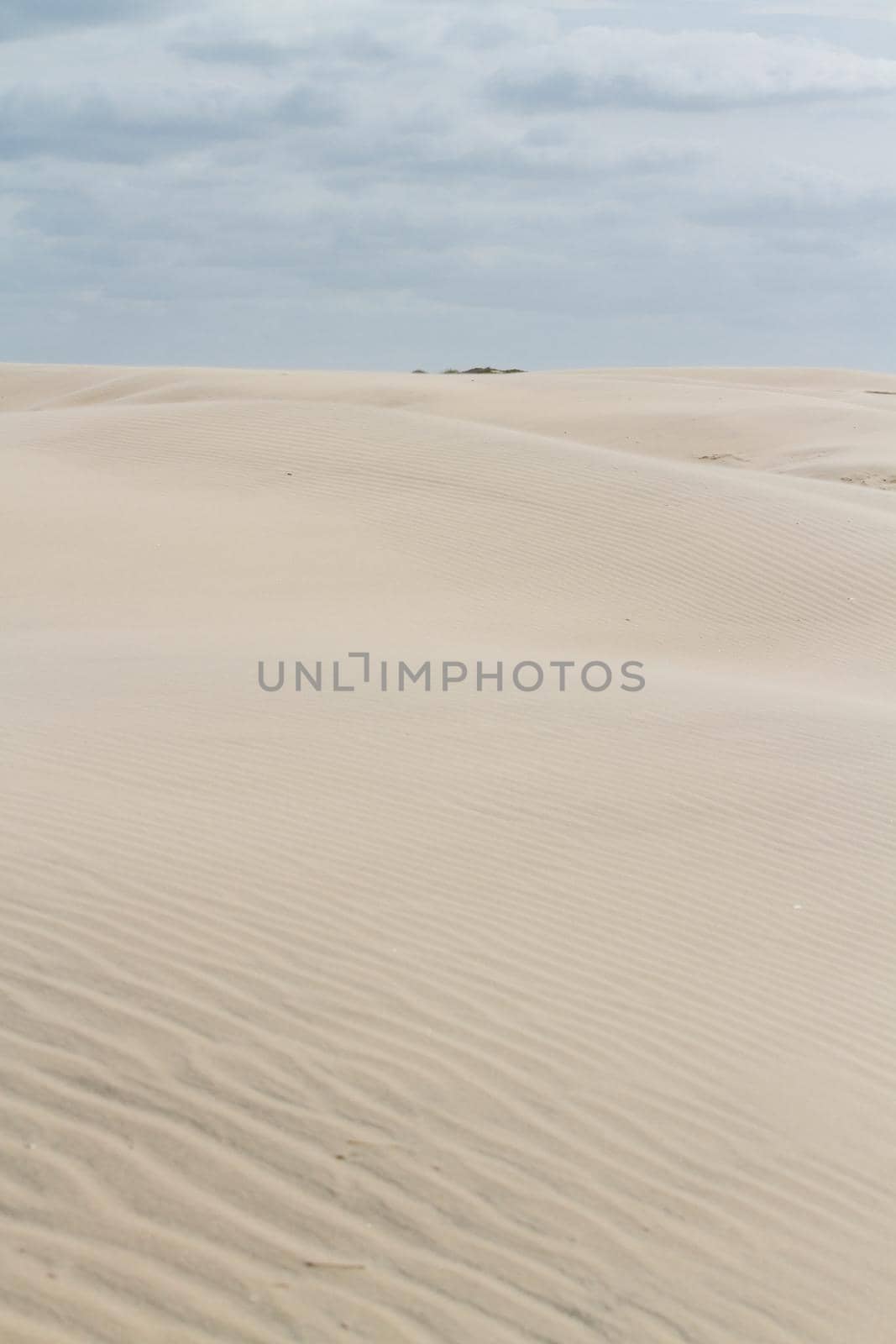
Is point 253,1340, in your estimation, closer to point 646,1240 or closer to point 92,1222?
point 92,1222

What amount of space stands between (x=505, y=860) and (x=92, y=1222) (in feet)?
9.33

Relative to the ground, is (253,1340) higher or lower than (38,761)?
lower

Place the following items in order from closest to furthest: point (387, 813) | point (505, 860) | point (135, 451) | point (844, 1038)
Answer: point (844, 1038), point (505, 860), point (387, 813), point (135, 451)

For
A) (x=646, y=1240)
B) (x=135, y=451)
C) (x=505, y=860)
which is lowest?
(x=646, y=1240)

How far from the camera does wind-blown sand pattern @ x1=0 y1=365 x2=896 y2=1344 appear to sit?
3.37m

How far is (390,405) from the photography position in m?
33.9

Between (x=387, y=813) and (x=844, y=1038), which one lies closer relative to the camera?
(x=844, y=1038)

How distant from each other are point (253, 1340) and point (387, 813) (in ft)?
10.9

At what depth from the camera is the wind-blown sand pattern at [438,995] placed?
3365mm

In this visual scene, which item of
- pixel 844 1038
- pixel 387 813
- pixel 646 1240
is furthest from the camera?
pixel 387 813

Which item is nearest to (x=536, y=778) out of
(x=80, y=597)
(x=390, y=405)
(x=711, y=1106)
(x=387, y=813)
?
(x=387, y=813)

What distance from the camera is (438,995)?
178 inches

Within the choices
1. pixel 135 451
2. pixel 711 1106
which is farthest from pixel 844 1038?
pixel 135 451

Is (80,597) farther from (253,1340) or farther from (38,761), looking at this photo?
(253,1340)
